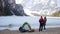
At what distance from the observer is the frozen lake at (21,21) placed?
5102 mm

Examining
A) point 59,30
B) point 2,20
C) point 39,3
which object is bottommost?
point 59,30

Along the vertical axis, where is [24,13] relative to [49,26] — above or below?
above

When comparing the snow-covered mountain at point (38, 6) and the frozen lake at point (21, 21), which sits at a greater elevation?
the snow-covered mountain at point (38, 6)

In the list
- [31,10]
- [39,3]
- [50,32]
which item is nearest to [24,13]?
[31,10]

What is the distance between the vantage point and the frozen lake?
5102 mm

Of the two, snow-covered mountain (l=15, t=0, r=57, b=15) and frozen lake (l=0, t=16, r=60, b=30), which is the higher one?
snow-covered mountain (l=15, t=0, r=57, b=15)

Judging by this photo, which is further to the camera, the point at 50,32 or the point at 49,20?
the point at 49,20

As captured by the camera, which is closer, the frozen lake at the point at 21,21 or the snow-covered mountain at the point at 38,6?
the frozen lake at the point at 21,21

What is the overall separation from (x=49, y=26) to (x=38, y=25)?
0.35 meters

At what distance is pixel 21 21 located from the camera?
5156mm

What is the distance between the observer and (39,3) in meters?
5.25

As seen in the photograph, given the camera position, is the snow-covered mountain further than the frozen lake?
Yes

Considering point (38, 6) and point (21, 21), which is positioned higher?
point (38, 6)

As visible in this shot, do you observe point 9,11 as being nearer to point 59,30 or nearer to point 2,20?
point 2,20
